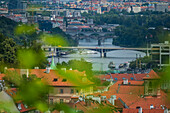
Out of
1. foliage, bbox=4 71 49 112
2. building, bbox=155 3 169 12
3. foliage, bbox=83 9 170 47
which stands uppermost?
foliage, bbox=4 71 49 112

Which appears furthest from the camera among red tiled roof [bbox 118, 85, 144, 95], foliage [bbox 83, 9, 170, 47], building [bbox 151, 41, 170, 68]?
foliage [bbox 83, 9, 170, 47]

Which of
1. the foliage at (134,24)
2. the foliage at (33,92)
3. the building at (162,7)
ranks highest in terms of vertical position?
the foliage at (33,92)

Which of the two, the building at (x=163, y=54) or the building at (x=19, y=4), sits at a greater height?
the building at (x=19, y=4)

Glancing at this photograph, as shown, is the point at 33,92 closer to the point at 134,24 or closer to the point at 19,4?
the point at 19,4

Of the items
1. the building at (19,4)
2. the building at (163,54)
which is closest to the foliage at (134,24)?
the building at (163,54)

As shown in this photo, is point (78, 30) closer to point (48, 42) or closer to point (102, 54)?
point (102, 54)

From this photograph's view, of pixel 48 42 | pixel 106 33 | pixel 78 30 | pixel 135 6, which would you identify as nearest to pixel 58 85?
pixel 48 42

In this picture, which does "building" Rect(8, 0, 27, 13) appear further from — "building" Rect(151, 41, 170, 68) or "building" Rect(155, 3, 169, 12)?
"building" Rect(155, 3, 169, 12)

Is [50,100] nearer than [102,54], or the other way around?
[50,100]

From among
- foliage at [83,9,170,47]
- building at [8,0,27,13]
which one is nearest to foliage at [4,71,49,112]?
building at [8,0,27,13]

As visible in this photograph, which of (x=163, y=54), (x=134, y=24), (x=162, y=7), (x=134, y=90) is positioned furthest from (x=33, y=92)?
(x=162, y=7)

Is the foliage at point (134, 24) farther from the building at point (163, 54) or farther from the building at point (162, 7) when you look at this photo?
the building at point (163, 54)
